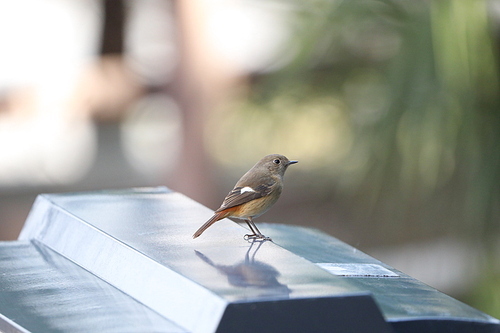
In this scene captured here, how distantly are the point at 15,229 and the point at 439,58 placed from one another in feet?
13.2

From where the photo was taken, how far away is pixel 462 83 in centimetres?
342

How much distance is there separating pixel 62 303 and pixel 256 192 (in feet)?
2.51

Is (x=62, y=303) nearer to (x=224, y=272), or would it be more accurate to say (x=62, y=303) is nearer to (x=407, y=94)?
(x=224, y=272)

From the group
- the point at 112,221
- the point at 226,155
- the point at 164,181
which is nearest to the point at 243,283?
the point at 112,221

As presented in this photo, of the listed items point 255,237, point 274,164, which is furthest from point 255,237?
point 274,164

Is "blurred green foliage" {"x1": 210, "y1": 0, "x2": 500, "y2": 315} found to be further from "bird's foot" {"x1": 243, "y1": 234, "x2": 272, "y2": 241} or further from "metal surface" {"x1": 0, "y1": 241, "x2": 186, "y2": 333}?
"metal surface" {"x1": 0, "y1": 241, "x2": 186, "y2": 333}

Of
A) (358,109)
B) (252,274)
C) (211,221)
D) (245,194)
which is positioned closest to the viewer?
(252,274)

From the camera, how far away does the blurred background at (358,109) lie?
11.5ft

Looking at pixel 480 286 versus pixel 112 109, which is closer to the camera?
pixel 480 286

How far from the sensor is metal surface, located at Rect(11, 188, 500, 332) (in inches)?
45.6

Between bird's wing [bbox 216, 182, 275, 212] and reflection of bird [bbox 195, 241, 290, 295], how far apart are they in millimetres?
483

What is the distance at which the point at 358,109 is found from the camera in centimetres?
390

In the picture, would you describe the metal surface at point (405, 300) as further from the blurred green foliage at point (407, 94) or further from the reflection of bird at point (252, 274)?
the blurred green foliage at point (407, 94)

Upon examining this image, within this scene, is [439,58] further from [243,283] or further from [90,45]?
[90,45]
